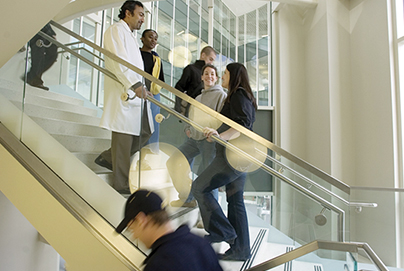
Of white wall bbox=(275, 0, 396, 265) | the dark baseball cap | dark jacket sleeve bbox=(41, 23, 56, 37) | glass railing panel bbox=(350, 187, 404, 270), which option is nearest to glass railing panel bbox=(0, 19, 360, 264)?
dark jacket sleeve bbox=(41, 23, 56, 37)

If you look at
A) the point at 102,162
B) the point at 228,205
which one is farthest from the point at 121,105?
the point at 228,205

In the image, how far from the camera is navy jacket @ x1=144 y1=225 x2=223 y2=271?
47.7 inches

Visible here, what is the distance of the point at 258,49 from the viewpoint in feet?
21.9

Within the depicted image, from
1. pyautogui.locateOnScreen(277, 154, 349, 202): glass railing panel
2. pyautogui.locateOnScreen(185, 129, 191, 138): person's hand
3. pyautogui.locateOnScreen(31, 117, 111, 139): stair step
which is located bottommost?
pyautogui.locateOnScreen(277, 154, 349, 202): glass railing panel

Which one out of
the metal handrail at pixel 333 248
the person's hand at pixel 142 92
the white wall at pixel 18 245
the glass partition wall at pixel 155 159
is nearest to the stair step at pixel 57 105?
the glass partition wall at pixel 155 159

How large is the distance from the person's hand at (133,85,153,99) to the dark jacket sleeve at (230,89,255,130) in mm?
644

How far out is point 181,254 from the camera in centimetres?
124

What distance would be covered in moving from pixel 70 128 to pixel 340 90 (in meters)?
4.67

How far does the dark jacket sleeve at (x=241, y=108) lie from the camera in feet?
7.26

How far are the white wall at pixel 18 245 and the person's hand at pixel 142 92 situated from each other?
2.32m

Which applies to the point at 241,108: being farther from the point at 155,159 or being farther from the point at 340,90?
the point at 340,90

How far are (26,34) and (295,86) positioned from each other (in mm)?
5197

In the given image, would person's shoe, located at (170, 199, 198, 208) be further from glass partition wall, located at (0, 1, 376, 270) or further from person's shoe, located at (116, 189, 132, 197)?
person's shoe, located at (116, 189, 132, 197)

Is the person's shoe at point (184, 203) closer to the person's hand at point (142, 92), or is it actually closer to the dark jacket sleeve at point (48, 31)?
the person's hand at point (142, 92)
